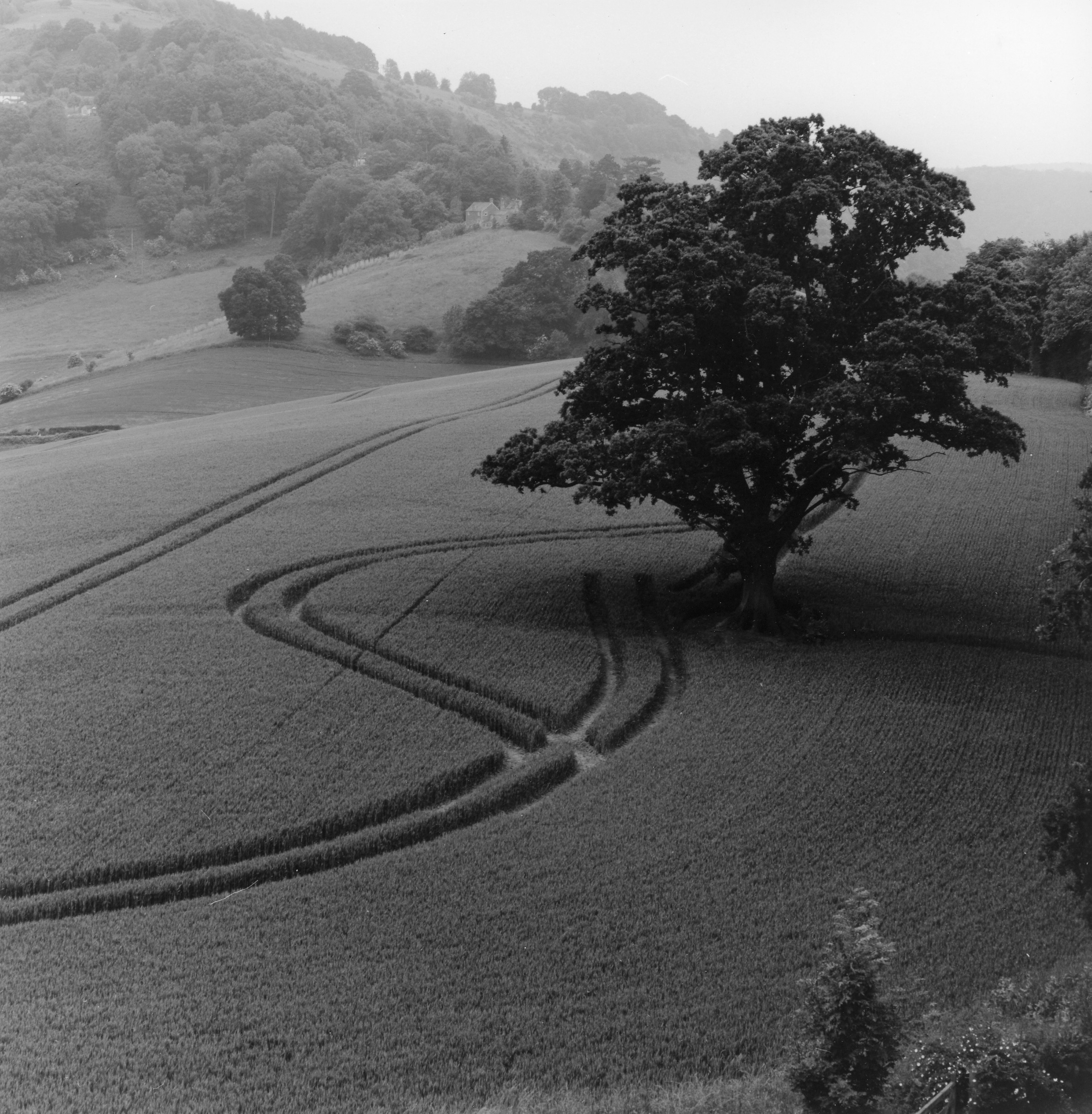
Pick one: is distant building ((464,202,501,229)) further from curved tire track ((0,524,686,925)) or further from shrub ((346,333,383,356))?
curved tire track ((0,524,686,925))

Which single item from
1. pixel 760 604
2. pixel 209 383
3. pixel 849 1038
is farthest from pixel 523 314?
pixel 849 1038

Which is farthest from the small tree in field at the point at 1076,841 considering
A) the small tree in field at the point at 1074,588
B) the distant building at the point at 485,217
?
the distant building at the point at 485,217

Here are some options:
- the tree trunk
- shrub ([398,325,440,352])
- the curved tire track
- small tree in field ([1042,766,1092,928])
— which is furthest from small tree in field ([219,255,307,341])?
small tree in field ([1042,766,1092,928])

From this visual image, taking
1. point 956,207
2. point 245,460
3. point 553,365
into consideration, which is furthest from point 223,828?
point 553,365

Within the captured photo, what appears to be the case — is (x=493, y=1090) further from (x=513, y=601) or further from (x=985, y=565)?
(x=985, y=565)

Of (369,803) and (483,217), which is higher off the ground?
(483,217)

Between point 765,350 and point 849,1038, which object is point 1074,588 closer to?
point 765,350
